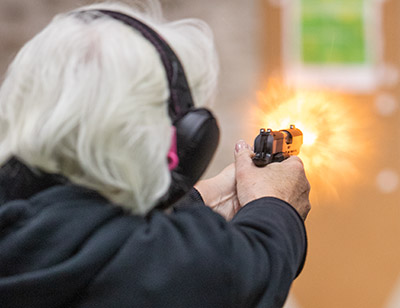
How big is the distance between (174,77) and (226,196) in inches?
13.7

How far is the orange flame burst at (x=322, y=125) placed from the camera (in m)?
1.03

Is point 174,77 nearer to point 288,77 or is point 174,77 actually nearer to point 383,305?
point 288,77

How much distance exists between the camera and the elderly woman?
1.59 ft

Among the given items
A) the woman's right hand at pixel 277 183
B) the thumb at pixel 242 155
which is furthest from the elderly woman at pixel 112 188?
the thumb at pixel 242 155

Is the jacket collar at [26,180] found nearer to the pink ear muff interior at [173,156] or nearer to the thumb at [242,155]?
the pink ear muff interior at [173,156]

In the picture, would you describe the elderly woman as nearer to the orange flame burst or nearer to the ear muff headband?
the ear muff headband

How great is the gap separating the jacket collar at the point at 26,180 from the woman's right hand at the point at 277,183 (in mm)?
275

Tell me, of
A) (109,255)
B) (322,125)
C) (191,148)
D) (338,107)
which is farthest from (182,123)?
(338,107)

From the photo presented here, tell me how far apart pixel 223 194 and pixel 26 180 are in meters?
0.39

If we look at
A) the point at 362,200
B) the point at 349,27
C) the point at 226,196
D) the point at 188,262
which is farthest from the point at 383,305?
the point at 188,262

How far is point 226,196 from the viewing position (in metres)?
0.84

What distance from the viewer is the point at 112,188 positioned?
50cm

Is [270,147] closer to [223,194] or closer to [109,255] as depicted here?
[223,194]

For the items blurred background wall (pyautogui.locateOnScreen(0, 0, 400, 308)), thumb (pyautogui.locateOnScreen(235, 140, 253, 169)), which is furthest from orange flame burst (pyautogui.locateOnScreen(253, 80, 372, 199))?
thumb (pyautogui.locateOnScreen(235, 140, 253, 169))
